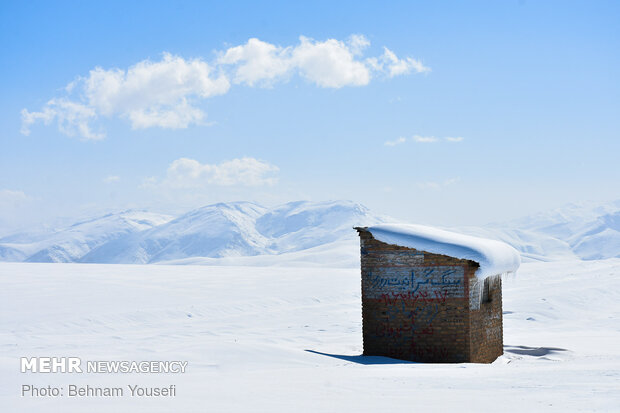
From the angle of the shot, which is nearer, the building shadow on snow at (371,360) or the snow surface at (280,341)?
the snow surface at (280,341)

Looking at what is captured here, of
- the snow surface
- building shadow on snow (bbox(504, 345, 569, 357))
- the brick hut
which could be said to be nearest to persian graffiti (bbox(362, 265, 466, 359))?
the brick hut

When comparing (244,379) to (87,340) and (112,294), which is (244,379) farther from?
(112,294)

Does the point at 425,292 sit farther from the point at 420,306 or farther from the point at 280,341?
the point at 280,341

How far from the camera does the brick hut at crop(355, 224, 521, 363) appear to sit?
13383 mm

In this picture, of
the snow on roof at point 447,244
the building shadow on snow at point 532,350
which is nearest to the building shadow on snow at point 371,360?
the snow on roof at point 447,244

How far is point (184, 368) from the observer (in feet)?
35.5

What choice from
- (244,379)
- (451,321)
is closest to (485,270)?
(451,321)

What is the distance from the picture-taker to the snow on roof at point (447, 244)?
13.3 metres

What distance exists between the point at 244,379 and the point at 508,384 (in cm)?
371

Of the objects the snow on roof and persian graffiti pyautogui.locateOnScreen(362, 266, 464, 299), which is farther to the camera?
persian graffiti pyautogui.locateOnScreen(362, 266, 464, 299)

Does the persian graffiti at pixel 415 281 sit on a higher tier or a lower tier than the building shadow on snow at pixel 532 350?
higher

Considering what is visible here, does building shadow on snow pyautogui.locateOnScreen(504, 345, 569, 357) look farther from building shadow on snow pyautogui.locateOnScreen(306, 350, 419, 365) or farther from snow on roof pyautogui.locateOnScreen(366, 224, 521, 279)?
building shadow on snow pyautogui.locateOnScreen(306, 350, 419, 365)

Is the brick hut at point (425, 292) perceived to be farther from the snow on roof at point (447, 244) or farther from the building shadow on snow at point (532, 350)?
the building shadow on snow at point (532, 350)

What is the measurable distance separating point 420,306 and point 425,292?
1.05 ft
